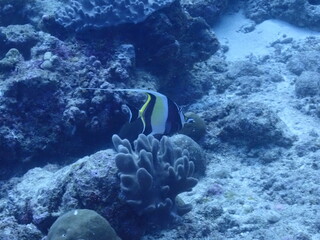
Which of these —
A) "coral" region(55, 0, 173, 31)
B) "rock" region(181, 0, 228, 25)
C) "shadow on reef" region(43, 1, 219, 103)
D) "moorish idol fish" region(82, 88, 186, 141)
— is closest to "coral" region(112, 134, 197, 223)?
"moorish idol fish" region(82, 88, 186, 141)

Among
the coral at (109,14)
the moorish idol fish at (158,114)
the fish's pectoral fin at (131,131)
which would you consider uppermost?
the coral at (109,14)

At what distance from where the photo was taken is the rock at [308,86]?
21.0 feet

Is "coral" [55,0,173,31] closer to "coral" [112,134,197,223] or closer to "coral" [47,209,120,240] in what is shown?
"coral" [112,134,197,223]

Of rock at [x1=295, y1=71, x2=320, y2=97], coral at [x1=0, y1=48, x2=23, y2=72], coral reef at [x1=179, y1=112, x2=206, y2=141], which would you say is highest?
coral at [x1=0, y1=48, x2=23, y2=72]

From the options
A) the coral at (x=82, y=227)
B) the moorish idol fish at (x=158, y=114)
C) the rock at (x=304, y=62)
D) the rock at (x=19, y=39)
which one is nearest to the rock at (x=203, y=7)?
the rock at (x=304, y=62)

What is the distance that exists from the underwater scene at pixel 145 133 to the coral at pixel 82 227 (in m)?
0.01

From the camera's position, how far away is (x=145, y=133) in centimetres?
338

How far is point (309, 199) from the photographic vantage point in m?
4.11

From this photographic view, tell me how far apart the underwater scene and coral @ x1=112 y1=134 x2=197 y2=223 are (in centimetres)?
1

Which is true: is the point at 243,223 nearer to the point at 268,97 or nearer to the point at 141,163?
the point at 141,163

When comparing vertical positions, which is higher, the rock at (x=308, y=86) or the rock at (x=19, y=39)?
the rock at (x=19, y=39)

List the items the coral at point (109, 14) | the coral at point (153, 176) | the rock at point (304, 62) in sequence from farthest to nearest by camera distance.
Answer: the rock at point (304, 62) → the coral at point (109, 14) → the coral at point (153, 176)

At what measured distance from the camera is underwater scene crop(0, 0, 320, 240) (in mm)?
3492

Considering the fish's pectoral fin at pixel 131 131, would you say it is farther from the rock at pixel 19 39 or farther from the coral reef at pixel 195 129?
the rock at pixel 19 39
